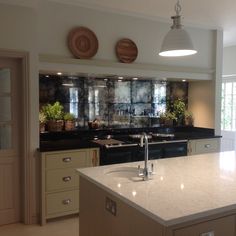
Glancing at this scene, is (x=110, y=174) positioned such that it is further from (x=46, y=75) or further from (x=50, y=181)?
(x=46, y=75)

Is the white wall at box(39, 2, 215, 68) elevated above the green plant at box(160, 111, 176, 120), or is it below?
above

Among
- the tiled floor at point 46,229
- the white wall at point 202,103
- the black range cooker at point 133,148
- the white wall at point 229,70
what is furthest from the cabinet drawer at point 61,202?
the white wall at point 229,70

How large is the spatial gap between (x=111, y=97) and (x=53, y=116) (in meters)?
0.97

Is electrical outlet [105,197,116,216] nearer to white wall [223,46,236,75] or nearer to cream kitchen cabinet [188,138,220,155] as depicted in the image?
cream kitchen cabinet [188,138,220,155]

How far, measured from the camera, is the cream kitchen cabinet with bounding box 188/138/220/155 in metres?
4.41

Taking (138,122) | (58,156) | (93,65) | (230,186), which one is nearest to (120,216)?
(230,186)

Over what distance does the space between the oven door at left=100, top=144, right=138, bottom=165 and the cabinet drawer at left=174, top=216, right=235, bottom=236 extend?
85.7 inches

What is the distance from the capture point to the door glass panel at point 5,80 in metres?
3.38

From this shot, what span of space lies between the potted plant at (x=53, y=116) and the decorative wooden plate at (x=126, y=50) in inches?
44.4

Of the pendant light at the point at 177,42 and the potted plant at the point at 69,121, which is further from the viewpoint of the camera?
the potted plant at the point at 69,121

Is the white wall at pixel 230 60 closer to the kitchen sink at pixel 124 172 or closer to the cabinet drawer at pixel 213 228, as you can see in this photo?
the kitchen sink at pixel 124 172

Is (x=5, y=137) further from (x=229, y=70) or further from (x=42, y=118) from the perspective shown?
(x=229, y=70)

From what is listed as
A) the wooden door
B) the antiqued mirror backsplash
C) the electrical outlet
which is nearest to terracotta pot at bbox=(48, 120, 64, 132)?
the antiqued mirror backsplash

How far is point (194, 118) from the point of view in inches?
205
